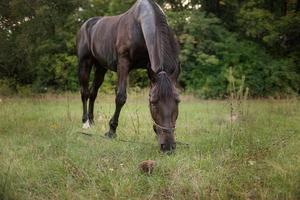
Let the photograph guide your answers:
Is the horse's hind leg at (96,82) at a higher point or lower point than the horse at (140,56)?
lower

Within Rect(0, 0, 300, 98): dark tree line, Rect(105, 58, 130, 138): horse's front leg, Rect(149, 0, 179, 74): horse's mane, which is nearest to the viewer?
Rect(149, 0, 179, 74): horse's mane

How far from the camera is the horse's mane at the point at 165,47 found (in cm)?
513

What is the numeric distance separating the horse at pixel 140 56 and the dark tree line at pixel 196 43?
8102 mm

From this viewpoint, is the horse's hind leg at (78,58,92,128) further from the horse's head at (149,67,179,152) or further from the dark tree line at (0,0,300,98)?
the dark tree line at (0,0,300,98)

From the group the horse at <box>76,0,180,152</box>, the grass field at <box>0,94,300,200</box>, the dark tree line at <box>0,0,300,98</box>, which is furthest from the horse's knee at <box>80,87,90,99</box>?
the dark tree line at <box>0,0,300,98</box>

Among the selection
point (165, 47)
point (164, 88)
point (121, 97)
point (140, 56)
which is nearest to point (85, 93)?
point (121, 97)

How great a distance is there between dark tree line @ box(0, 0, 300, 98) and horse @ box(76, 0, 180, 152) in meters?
8.10

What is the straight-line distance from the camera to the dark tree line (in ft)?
→ 58.0

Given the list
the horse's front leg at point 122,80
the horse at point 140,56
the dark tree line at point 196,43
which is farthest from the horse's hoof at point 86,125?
the dark tree line at point 196,43

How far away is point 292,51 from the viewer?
18578mm

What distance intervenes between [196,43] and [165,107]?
50.4 ft

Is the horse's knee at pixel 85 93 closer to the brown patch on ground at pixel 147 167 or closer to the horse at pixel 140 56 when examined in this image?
the horse at pixel 140 56

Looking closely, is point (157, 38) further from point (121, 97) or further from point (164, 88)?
point (121, 97)

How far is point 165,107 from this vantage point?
481 cm
